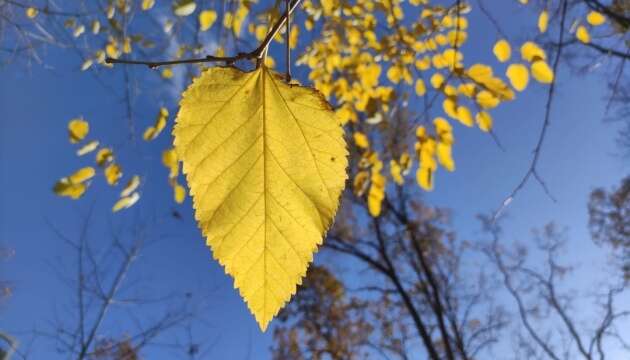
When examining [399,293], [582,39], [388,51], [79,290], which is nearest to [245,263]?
[582,39]

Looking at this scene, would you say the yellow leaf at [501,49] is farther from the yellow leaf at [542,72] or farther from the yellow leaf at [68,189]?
the yellow leaf at [68,189]

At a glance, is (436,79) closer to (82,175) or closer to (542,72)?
(542,72)

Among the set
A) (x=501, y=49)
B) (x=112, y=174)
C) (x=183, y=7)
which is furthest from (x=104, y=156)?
(x=501, y=49)

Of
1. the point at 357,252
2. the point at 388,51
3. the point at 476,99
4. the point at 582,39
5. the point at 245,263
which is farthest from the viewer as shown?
the point at 357,252

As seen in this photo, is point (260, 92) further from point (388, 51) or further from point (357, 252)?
point (357, 252)

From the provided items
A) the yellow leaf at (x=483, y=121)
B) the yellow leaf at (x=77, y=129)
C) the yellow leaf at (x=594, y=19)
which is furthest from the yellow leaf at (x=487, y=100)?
the yellow leaf at (x=77, y=129)
